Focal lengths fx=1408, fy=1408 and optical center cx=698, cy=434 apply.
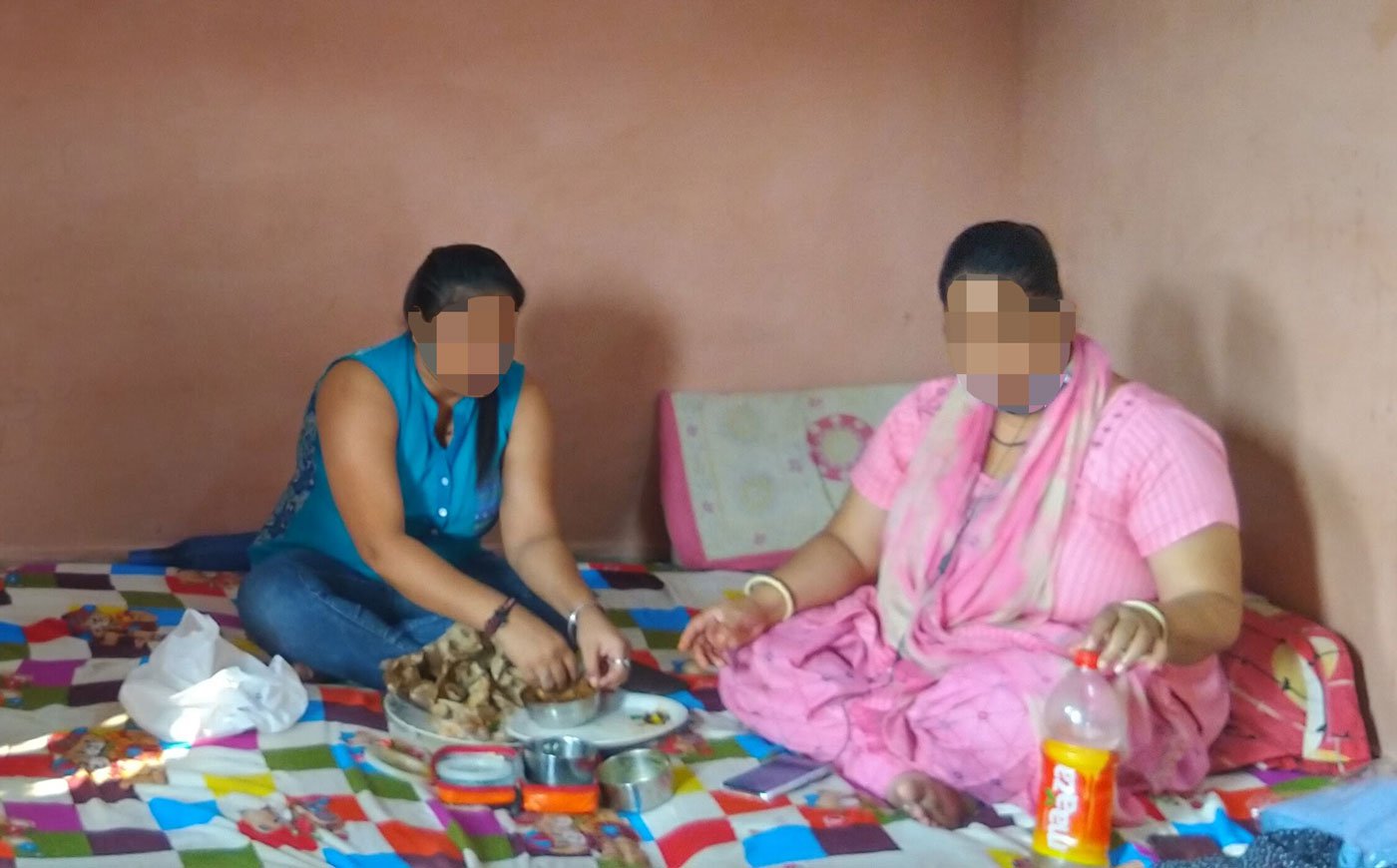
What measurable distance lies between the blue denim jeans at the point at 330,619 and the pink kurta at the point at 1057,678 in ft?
1.60

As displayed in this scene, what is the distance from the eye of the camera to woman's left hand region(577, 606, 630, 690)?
6.31 ft

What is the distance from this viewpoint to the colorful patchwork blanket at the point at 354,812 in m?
1.60

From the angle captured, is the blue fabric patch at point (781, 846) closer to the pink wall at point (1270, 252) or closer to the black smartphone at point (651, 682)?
the black smartphone at point (651, 682)

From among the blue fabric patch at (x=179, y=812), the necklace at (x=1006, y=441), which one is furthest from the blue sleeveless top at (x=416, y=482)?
the necklace at (x=1006, y=441)

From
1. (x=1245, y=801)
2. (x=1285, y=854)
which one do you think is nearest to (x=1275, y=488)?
(x=1245, y=801)

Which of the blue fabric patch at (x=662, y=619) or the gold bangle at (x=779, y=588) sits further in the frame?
the blue fabric patch at (x=662, y=619)

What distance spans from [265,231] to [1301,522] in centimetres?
192

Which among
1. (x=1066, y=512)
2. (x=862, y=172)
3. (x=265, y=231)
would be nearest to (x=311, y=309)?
(x=265, y=231)

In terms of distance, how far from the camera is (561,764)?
177cm

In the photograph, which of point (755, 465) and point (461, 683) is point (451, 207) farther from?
point (461, 683)

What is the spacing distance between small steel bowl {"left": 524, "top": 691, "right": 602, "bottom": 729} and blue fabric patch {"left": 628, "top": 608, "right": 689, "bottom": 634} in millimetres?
534

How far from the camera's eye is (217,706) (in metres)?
1.84

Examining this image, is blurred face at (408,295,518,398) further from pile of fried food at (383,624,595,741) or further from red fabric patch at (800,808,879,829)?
red fabric patch at (800,808,879,829)

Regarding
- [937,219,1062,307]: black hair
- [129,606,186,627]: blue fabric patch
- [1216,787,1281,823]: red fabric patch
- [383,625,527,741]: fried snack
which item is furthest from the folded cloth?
[129,606,186,627]: blue fabric patch
